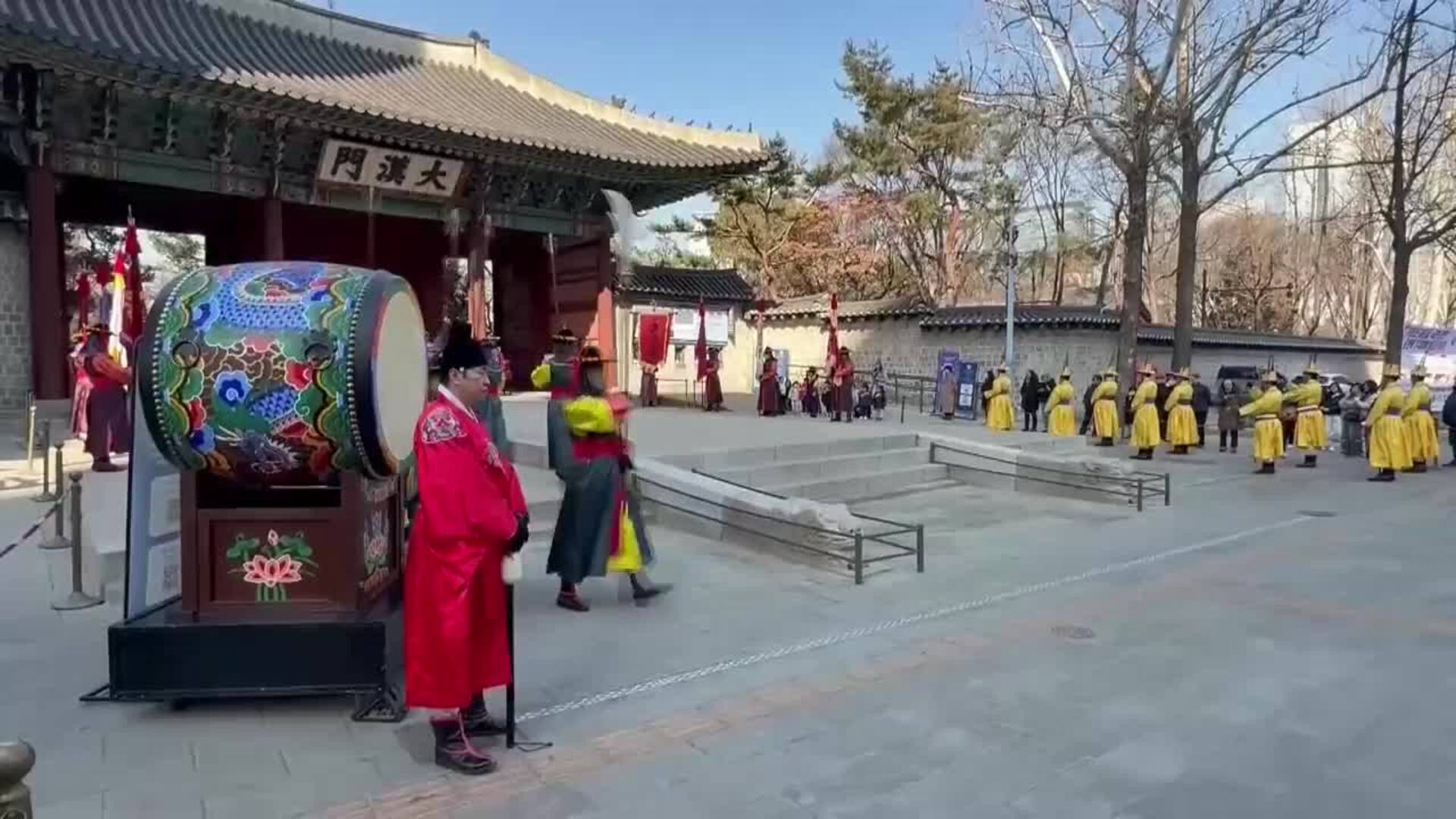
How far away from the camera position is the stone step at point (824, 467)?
1112 centimetres

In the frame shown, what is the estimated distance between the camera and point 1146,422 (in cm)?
1641

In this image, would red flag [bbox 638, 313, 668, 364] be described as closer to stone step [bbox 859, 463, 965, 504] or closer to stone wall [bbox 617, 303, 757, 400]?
stone wall [bbox 617, 303, 757, 400]

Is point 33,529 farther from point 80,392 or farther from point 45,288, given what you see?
point 45,288

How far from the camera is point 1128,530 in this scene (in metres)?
9.58

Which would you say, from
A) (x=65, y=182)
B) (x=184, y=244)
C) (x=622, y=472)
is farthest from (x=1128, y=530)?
(x=184, y=244)

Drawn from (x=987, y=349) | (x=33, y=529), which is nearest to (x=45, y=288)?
(x=33, y=529)

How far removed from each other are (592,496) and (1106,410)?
46.8 ft

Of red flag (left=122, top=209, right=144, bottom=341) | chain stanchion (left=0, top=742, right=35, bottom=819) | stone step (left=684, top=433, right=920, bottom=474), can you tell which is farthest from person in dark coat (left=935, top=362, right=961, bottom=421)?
chain stanchion (left=0, top=742, right=35, bottom=819)

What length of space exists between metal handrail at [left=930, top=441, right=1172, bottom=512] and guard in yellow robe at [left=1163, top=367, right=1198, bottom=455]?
172 inches

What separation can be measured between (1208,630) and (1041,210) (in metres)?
30.9

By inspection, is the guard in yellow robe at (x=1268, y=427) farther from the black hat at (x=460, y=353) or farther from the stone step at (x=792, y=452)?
the black hat at (x=460, y=353)

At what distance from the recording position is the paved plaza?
147 inches

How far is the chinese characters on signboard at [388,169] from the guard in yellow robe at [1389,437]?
14.1 meters

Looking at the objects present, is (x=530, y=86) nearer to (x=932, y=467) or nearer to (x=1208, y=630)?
(x=932, y=467)
